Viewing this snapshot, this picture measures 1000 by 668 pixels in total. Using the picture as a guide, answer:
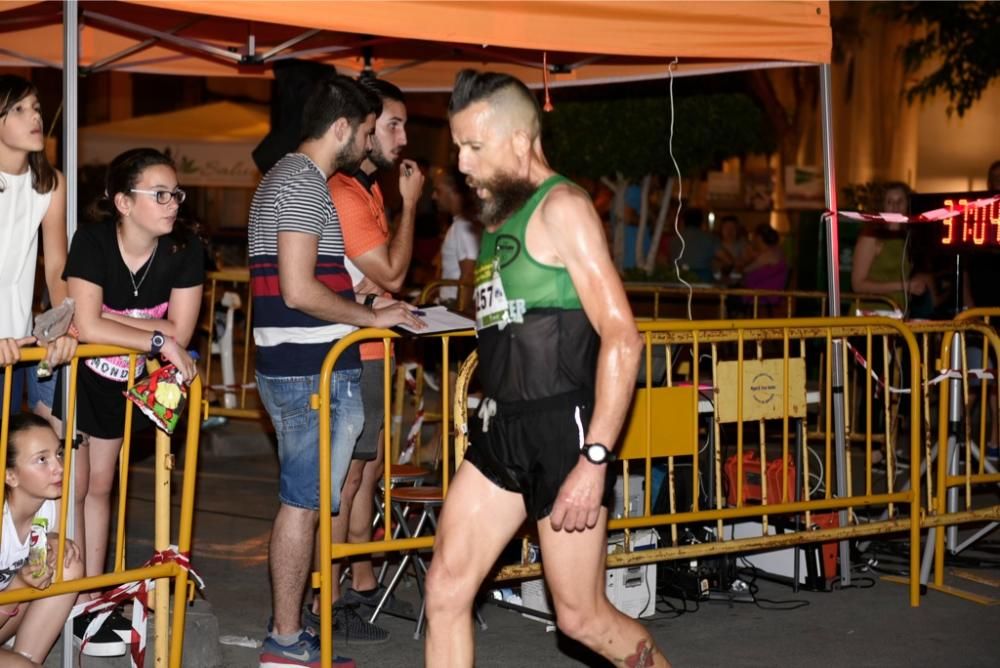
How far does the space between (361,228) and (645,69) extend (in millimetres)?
3554

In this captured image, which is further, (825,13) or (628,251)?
(628,251)

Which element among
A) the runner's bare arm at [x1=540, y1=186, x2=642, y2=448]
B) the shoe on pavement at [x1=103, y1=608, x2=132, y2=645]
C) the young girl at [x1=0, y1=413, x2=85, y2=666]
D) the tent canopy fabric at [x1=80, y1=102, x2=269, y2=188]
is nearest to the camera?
the runner's bare arm at [x1=540, y1=186, x2=642, y2=448]

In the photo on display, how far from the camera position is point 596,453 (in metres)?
4.08

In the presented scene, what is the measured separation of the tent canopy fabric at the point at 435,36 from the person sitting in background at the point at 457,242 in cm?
123

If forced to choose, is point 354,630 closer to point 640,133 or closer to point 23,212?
point 23,212

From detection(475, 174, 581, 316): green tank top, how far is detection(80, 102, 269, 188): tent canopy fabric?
1377 centimetres

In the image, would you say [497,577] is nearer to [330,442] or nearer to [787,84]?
[330,442]

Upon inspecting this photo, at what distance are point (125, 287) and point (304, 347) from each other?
0.76 metres

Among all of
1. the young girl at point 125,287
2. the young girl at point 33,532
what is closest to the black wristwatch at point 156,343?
the young girl at point 125,287

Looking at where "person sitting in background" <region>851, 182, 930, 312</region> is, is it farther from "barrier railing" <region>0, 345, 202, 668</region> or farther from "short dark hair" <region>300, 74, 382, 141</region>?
"barrier railing" <region>0, 345, 202, 668</region>

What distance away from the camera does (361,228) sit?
5906 millimetres

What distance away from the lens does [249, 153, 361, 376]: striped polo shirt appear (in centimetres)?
539

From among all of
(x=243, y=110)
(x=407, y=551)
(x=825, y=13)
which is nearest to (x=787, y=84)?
(x=243, y=110)

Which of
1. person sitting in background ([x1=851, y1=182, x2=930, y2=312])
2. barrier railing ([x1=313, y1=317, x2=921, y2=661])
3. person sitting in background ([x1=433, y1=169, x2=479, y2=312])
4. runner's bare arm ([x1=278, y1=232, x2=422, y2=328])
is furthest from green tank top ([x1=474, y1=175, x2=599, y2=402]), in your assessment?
person sitting in background ([x1=851, y1=182, x2=930, y2=312])
